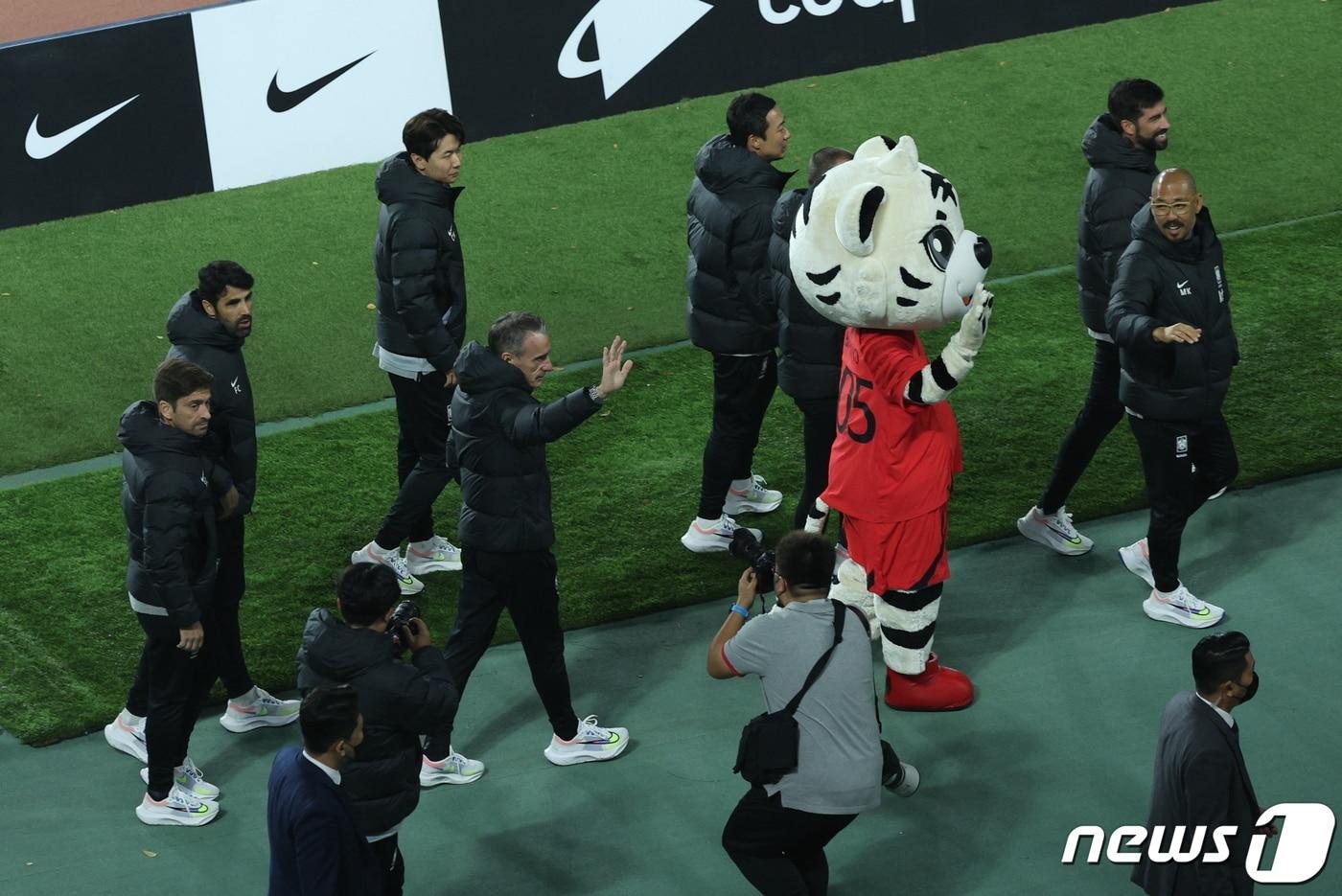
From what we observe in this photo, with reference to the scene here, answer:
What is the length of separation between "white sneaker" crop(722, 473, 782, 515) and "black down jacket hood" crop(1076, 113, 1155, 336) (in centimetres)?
176

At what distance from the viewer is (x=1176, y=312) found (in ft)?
22.0

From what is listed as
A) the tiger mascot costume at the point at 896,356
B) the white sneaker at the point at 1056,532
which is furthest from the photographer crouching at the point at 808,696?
the white sneaker at the point at 1056,532

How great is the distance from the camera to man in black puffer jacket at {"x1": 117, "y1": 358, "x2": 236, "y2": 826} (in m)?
5.87

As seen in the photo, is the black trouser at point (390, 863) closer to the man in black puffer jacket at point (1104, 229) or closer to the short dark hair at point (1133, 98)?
the man in black puffer jacket at point (1104, 229)

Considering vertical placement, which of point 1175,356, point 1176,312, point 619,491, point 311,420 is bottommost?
point 619,491

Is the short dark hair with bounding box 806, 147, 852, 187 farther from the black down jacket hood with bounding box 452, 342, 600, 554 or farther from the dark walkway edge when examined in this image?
the dark walkway edge

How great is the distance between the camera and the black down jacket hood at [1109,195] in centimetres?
719

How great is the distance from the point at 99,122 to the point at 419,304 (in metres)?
5.23

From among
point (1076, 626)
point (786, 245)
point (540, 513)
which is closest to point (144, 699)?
point (540, 513)

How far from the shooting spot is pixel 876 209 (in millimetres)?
6055

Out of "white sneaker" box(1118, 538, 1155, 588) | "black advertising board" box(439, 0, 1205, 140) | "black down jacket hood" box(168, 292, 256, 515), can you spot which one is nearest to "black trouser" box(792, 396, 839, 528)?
"white sneaker" box(1118, 538, 1155, 588)

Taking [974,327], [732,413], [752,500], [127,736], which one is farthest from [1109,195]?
[127,736]

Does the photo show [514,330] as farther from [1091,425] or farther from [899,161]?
[1091,425]

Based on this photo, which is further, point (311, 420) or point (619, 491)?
point (311, 420)
